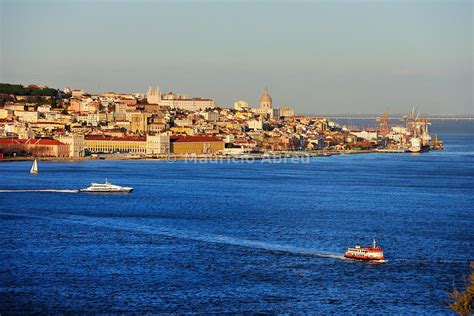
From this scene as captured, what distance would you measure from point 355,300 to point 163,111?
36.5 meters

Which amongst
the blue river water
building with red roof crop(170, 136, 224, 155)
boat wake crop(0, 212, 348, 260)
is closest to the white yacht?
the blue river water

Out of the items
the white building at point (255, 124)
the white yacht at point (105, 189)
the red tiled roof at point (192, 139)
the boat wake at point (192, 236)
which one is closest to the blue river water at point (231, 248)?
the boat wake at point (192, 236)

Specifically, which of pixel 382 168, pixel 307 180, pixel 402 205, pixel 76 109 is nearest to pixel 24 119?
pixel 76 109

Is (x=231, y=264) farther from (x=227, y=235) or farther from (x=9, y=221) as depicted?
(x=9, y=221)

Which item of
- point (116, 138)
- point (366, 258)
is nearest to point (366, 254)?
point (366, 258)

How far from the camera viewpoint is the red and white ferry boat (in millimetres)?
9297

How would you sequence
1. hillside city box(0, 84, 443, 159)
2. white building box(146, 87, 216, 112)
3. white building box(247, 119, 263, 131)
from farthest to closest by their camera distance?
white building box(146, 87, 216, 112) → white building box(247, 119, 263, 131) → hillside city box(0, 84, 443, 159)

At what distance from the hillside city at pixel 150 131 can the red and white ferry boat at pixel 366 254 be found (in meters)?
20.5

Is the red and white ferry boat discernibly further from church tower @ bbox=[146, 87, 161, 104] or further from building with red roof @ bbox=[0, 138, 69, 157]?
church tower @ bbox=[146, 87, 161, 104]

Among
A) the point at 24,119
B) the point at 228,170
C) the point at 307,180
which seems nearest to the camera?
the point at 307,180

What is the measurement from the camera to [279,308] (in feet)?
24.8

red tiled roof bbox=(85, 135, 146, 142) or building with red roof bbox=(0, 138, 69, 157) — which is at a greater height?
red tiled roof bbox=(85, 135, 146, 142)

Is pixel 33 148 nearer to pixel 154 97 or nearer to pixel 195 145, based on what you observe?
pixel 195 145

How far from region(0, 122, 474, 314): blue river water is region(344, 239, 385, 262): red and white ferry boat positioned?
97mm
